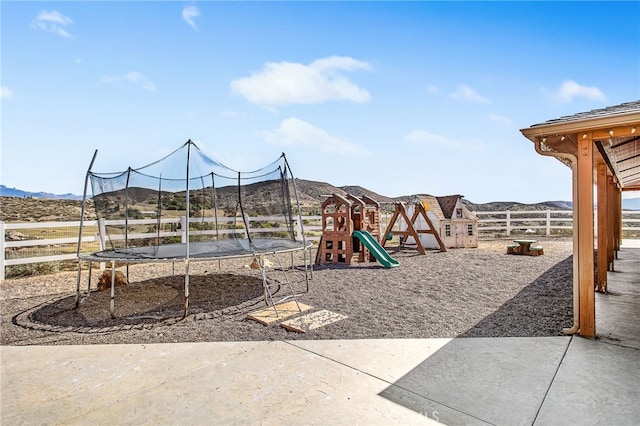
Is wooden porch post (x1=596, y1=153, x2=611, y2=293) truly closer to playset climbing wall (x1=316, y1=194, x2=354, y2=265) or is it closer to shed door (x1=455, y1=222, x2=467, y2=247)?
playset climbing wall (x1=316, y1=194, x2=354, y2=265)

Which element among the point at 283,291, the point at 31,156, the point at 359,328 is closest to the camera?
the point at 359,328

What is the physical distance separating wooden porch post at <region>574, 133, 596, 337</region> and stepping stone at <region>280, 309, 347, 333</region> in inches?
90.4

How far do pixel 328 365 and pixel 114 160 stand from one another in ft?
16.7

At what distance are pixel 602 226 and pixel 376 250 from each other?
3815 mm

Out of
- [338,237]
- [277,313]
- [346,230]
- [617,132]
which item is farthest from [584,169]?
[338,237]

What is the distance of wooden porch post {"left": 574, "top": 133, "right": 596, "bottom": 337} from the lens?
9.72ft

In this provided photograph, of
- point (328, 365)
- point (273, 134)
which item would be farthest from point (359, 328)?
point (273, 134)

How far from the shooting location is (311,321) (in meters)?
3.53

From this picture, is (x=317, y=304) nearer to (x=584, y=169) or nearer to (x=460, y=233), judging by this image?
(x=584, y=169)

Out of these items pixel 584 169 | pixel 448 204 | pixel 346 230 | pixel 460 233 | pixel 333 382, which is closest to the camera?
pixel 333 382

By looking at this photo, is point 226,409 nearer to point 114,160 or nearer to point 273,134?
point 114,160

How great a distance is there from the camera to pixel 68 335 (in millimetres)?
3338

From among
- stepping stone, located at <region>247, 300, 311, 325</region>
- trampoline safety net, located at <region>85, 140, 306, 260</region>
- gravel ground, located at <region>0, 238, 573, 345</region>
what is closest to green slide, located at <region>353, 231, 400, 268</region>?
gravel ground, located at <region>0, 238, 573, 345</region>

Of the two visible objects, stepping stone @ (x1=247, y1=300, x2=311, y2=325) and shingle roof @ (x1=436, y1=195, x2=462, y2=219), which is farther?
shingle roof @ (x1=436, y1=195, x2=462, y2=219)
